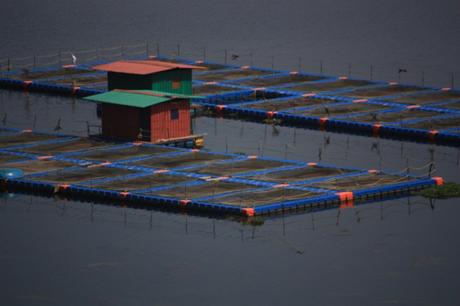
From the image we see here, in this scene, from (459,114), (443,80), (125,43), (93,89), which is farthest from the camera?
(125,43)

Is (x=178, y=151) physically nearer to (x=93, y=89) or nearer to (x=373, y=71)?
(x=93, y=89)

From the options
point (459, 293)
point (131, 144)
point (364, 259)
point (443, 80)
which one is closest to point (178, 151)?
point (131, 144)

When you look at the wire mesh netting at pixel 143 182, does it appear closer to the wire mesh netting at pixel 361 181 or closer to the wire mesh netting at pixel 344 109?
the wire mesh netting at pixel 361 181

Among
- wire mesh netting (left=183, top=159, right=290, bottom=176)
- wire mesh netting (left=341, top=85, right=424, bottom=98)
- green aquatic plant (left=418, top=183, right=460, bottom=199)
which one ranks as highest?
wire mesh netting (left=341, top=85, right=424, bottom=98)

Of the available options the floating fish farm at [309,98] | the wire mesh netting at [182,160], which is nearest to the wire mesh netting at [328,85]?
the floating fish farm at [309,98]

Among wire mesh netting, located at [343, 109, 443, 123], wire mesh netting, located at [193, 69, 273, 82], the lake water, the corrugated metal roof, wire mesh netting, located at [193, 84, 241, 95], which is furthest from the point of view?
wire mesh netting, located at [193, 69, 273, 82]

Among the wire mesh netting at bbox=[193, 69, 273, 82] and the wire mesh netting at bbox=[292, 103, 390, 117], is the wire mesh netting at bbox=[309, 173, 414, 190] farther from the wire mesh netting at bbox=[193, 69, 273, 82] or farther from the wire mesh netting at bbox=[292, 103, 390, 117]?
the wire mesh netting at bbox=[193, 69, 273, 82]

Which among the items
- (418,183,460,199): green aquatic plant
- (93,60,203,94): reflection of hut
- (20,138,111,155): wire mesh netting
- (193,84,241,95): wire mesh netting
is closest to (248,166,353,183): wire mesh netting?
(418,183,460,199): green aquatic plant
